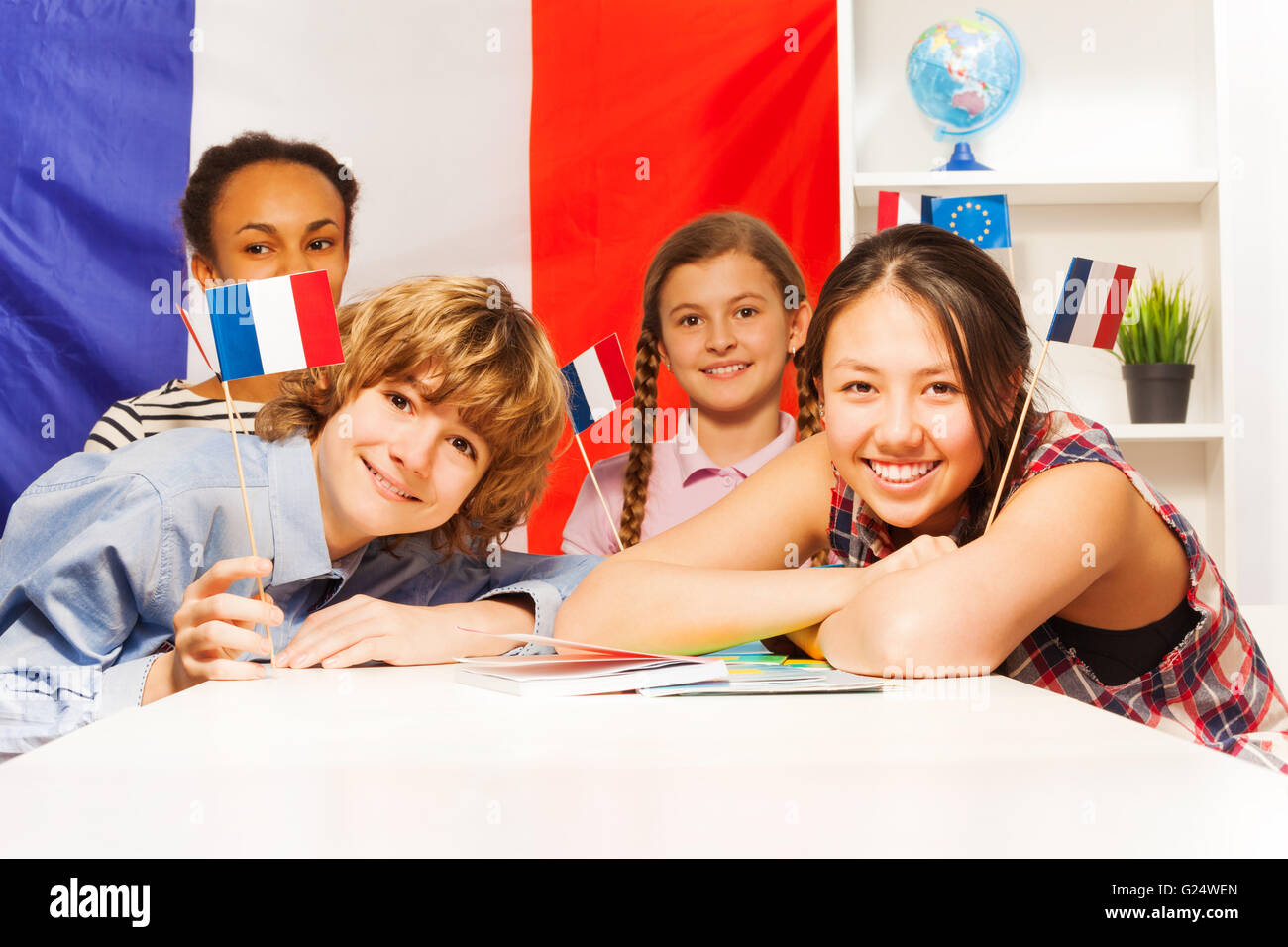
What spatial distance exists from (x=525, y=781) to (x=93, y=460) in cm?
120

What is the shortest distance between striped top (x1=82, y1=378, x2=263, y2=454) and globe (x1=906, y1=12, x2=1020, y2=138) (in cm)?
156

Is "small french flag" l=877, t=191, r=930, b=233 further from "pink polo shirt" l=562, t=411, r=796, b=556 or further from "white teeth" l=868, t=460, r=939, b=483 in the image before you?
"white teeth" l=868, t=460, r=939, b=483

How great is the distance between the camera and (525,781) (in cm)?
47

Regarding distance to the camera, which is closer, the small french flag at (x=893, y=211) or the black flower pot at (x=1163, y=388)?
the small french flag at (x=893, y=211)

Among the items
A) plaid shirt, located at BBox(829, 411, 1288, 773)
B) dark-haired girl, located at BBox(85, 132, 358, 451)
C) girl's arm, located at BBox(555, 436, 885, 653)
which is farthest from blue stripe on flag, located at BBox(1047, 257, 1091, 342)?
dark-haired girl, located at BBox(85, 132, 358, 451)

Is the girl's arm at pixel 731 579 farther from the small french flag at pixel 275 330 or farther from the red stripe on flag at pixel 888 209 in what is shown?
the red stripe on flag at pixel 888 209

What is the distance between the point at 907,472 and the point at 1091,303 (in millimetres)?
258

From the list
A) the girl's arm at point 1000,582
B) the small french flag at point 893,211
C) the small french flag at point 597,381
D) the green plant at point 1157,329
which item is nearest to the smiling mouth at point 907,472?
the girl's arm at point 1000,582

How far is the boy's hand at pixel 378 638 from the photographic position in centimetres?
100

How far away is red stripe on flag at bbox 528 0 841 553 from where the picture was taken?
7.32ft

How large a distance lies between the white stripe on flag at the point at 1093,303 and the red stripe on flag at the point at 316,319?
752mm
